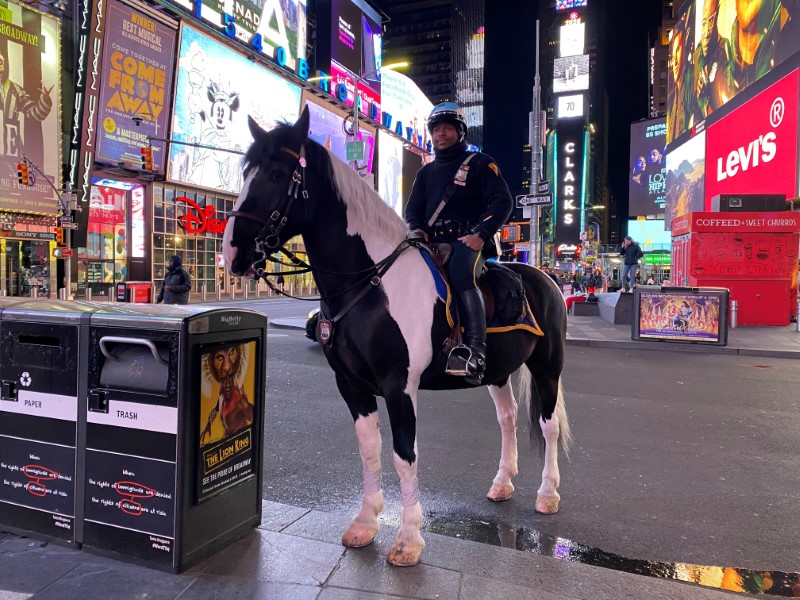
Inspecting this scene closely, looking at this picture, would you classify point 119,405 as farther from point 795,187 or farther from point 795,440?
point 795,187

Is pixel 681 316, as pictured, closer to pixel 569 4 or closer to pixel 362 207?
pixel 362 207

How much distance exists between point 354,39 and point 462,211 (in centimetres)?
6005

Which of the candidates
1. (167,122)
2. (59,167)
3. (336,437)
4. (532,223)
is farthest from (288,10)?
(336,437)

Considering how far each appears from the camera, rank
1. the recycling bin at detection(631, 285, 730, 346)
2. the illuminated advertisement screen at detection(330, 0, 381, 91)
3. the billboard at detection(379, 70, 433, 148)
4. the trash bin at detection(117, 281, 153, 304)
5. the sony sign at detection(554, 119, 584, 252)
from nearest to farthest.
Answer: the recycling bin at detection(631, 285, 730, 346) < the trash bin at detection(117, 281, 153, 304) < the illuminated advertisement screen at detection(330, 0, 381, 91) < the billboard at detection(379, 70, 433, 148) < the sony sign at detection(554, 119, 584, 252)

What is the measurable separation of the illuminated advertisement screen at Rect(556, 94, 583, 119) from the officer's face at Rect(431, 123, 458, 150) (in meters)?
88.2

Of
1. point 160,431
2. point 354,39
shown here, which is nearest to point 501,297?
point 160,431

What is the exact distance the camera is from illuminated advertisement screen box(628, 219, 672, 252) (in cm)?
8175

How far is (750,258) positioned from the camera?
17.1 m

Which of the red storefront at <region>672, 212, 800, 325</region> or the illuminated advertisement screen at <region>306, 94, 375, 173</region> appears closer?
the red storefront at <region>672, 212, 800, 325</region>

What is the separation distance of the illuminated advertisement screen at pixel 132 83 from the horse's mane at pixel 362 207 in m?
26.6

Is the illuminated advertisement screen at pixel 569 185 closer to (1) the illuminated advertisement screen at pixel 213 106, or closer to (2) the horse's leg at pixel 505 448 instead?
(1) the illuminated advertisement screen at pixel 213 106

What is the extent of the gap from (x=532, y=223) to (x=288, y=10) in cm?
3423

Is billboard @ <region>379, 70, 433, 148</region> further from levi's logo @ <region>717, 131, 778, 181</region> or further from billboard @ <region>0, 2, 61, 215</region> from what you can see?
billboard @ <region>0, 2, 61, 215</region>

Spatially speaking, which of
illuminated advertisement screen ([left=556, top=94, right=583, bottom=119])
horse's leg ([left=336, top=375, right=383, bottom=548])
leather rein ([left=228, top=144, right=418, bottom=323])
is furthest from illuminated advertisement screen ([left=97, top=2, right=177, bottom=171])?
illuminated advertisement screen ([left=556, top=94, right=583, bottom=119])
